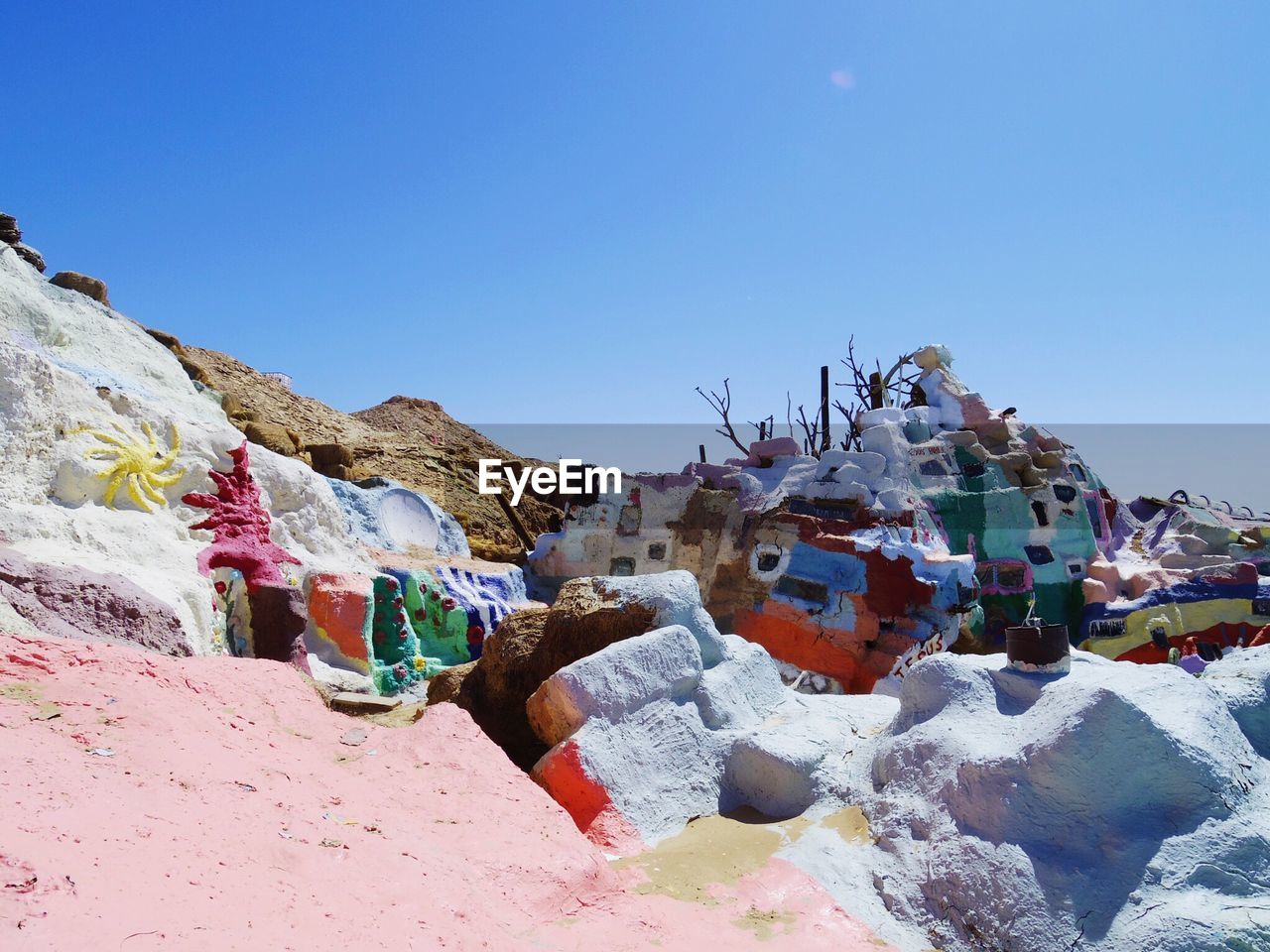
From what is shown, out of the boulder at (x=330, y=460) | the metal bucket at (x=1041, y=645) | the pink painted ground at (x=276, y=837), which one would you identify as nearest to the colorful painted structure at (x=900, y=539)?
the boulder at (x=330, y=460)

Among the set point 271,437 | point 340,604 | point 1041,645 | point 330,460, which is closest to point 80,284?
point 271,437

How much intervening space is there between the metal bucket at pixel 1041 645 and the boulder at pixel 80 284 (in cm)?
830

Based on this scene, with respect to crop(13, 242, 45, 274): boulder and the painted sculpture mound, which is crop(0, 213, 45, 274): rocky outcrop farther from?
the painted sculpture mound

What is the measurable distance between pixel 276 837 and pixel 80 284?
7631 mm

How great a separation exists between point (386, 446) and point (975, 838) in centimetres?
1326

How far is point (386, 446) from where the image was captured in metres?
15.2

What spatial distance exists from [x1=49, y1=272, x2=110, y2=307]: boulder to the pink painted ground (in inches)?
240

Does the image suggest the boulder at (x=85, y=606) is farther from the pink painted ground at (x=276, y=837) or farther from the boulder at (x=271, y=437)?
the boulder at (x=271, y=437)

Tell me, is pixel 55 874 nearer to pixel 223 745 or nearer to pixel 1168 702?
pixel 223 745

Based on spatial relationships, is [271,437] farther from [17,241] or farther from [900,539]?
[900,539]

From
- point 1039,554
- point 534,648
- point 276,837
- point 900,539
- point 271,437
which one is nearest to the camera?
point 276,837

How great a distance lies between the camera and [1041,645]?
3705mm

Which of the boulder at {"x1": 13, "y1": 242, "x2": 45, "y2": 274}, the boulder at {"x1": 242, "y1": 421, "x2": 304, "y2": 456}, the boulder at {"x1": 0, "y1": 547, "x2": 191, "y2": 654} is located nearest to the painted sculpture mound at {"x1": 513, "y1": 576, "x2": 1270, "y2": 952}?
the boulder at {"x1": 0, "y1": 547, "x2": 191, "y2": 654}

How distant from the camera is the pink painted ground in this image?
6.54ft
